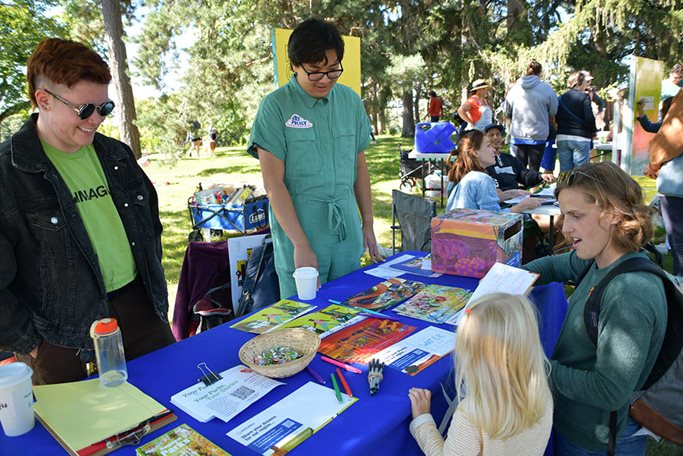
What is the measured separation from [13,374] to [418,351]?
104cm

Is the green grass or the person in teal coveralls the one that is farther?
the green grass

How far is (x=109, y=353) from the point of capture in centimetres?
129

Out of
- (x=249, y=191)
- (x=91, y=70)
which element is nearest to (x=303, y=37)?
(x=91, y=70)

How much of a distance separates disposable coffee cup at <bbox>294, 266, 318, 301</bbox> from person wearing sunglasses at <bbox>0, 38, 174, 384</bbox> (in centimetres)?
60

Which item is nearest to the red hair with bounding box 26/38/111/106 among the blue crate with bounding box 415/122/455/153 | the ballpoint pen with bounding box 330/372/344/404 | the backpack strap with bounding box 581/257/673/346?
the ballpoint pen with bounding box 330/372/344/404

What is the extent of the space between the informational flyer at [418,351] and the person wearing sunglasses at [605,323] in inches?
12.5

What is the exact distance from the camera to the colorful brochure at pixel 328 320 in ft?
5.26

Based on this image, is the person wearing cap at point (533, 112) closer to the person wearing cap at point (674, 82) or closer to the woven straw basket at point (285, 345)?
the person wearing cap at point (674, 82)

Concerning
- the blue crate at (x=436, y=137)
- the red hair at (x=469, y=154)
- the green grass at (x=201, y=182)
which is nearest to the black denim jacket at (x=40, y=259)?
the red hair at (x=469, y=154)

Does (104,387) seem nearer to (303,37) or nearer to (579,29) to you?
(303,37)

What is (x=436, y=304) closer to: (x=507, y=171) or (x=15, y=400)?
(x=15, y=400)

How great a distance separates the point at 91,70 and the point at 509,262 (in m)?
1.74

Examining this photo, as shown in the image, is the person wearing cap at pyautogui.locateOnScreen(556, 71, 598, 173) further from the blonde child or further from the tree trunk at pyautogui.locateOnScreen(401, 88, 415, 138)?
the tree trunk at pyautogui.locateOnScreen(401, 88, 415, 138)

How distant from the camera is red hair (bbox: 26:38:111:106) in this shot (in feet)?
4.74
